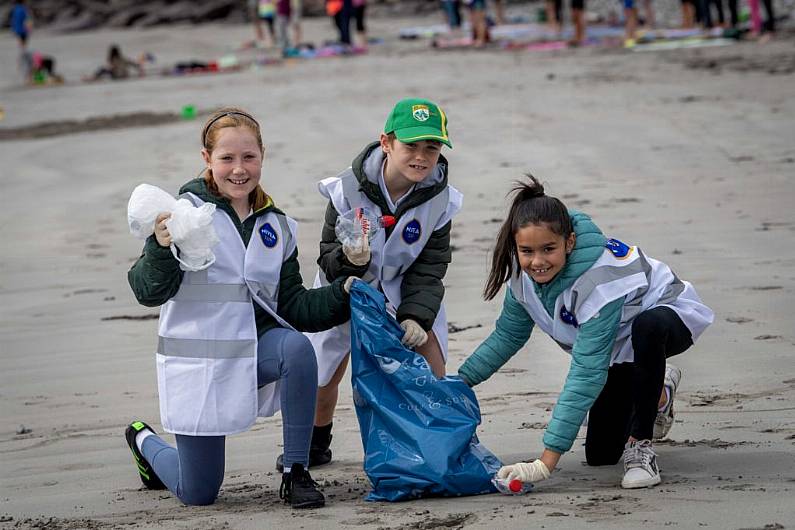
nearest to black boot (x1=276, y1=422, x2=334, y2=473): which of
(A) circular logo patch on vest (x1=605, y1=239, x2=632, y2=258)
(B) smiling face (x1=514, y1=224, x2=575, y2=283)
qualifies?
(B) smiling face (x1=514, y1=224, x2=575, y2=283)


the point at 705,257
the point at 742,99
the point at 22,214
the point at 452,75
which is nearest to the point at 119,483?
the point at 705,257

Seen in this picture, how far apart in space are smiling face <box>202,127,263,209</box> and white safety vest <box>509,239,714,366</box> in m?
0.90

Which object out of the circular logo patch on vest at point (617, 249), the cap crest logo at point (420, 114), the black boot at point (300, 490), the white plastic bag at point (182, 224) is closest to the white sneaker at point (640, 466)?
the circular logo patch on vest at point (617, 249)

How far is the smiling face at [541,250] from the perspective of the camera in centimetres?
369

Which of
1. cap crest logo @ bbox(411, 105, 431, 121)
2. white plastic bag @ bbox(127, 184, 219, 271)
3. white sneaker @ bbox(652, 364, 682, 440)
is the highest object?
cap crest logo @ bbox(411, 105, 431, 121)

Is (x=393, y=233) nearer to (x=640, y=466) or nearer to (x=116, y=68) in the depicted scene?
(x=640, y=466)

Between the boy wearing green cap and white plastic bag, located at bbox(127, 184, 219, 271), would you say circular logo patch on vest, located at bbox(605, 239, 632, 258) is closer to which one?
the boy wearing green cap

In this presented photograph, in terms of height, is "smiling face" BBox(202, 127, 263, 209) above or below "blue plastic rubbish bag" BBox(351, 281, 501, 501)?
above

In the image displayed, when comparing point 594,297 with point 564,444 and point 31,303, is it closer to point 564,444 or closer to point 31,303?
point 564,444

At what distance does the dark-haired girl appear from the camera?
3.69 m

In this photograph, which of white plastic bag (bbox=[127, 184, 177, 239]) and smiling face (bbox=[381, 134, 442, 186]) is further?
smiling face (bbox=[381, 134, 442, 186])

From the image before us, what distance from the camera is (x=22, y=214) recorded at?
9.27 m

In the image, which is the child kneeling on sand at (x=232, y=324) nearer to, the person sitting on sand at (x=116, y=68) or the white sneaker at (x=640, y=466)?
the white sneaker at (x=640, y=466)

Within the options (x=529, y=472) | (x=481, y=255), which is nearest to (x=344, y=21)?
(x=481, y=255)
